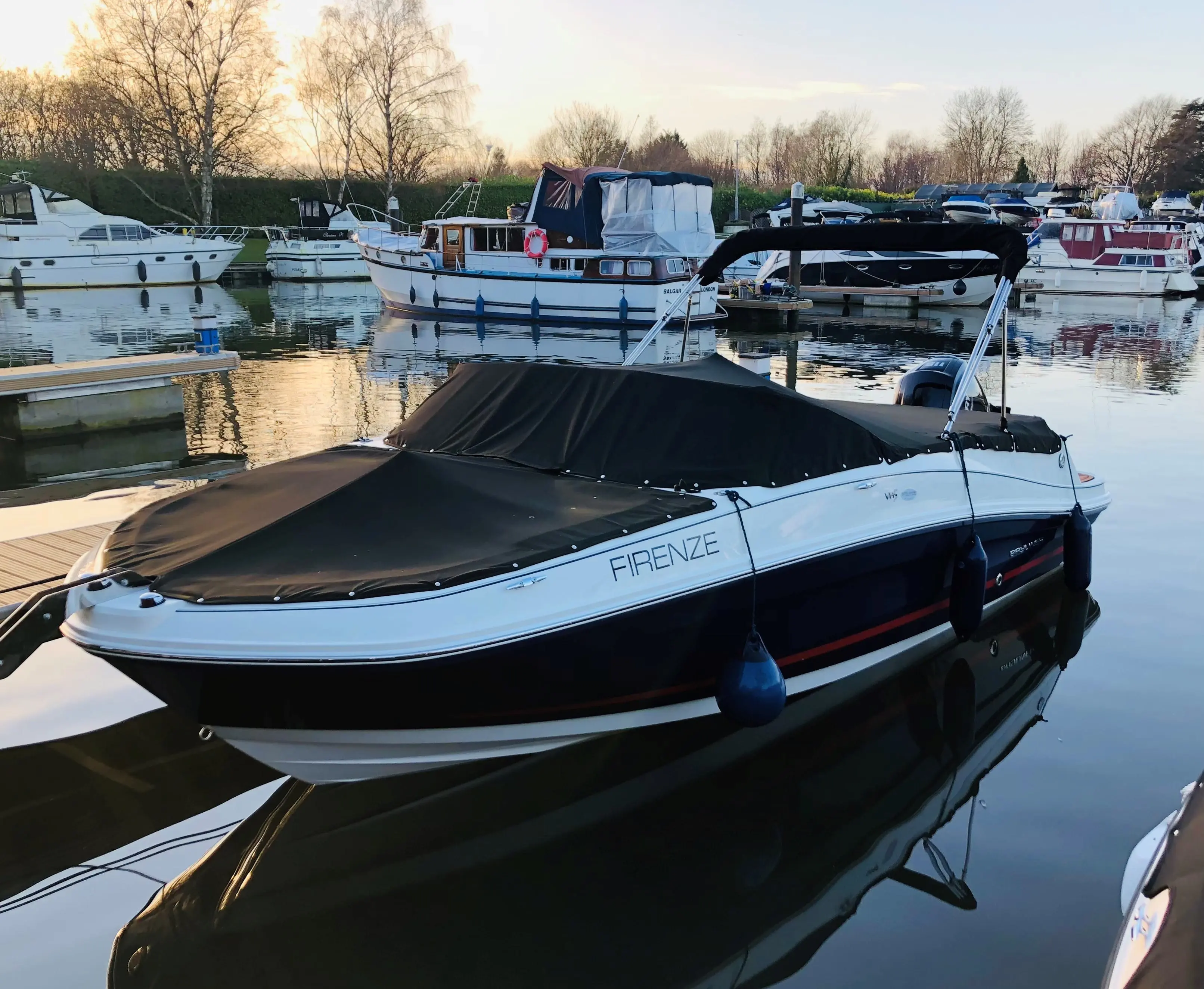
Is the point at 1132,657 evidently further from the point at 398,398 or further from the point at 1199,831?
the point at 398,398

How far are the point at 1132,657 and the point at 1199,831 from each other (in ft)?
12.3

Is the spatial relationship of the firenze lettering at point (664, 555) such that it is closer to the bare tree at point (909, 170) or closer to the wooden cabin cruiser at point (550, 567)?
the wooden cabin cruiser at point (550, 567)

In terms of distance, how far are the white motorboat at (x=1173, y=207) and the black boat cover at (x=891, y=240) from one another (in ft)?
175

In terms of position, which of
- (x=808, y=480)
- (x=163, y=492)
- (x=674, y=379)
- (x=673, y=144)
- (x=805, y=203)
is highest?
(x=673, y=144)

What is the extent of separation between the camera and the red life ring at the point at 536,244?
27.5 m

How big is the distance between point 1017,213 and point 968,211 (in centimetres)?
1206

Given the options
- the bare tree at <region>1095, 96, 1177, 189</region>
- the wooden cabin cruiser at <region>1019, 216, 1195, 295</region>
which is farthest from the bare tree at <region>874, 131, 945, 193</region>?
the wooden cabin cruiser at <region>1019, 216, 1195, 295</region>

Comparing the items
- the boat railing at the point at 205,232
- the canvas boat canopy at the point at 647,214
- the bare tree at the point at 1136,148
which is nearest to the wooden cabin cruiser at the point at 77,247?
the boat railing at the point at 205,232

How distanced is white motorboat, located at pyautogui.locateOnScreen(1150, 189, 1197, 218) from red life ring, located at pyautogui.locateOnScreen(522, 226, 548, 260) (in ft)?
129

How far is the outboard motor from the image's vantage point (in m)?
8.73

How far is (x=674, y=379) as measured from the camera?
19.0ft

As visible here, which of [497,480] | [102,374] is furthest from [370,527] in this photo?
[102,374]

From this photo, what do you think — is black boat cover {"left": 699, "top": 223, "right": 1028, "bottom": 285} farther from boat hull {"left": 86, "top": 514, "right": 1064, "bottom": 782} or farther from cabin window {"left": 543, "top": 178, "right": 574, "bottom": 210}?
cabin window {"left": 543, "top": 178, "right": 574, "bottom": 210}

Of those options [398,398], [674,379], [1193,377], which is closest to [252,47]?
[398,398]
